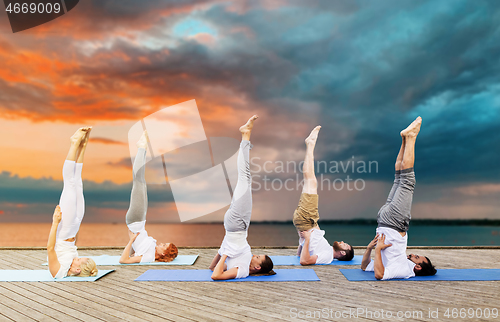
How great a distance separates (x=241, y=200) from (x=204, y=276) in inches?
51.7

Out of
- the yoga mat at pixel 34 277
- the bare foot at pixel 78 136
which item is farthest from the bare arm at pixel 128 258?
the bare foot at pixel 78 136

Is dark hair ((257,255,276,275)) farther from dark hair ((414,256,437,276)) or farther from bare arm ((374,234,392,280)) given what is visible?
dark hair ((414,256,437,276))

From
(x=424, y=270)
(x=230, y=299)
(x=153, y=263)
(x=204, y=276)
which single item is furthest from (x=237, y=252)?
(x=424, y=270)

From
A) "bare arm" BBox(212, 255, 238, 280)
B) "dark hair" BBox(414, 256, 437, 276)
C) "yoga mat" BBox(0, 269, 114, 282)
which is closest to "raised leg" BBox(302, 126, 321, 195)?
"dark hair" BBox(414, 256, 437, 276)

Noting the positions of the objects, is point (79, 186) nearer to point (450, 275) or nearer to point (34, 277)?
point (34, 277)

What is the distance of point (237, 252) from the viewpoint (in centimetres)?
481

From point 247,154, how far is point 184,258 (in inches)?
113

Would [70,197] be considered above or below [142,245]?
above

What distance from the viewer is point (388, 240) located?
4824 mm

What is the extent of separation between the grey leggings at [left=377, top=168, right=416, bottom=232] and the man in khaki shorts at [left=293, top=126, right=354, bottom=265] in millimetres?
1488

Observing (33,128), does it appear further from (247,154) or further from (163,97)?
(247,154)

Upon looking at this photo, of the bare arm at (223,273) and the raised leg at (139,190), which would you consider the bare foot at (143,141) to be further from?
the bare arm at (223,273)

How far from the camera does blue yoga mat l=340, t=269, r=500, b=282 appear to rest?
15.7ft

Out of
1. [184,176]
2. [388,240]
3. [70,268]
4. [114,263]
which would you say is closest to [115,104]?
[184,176]
